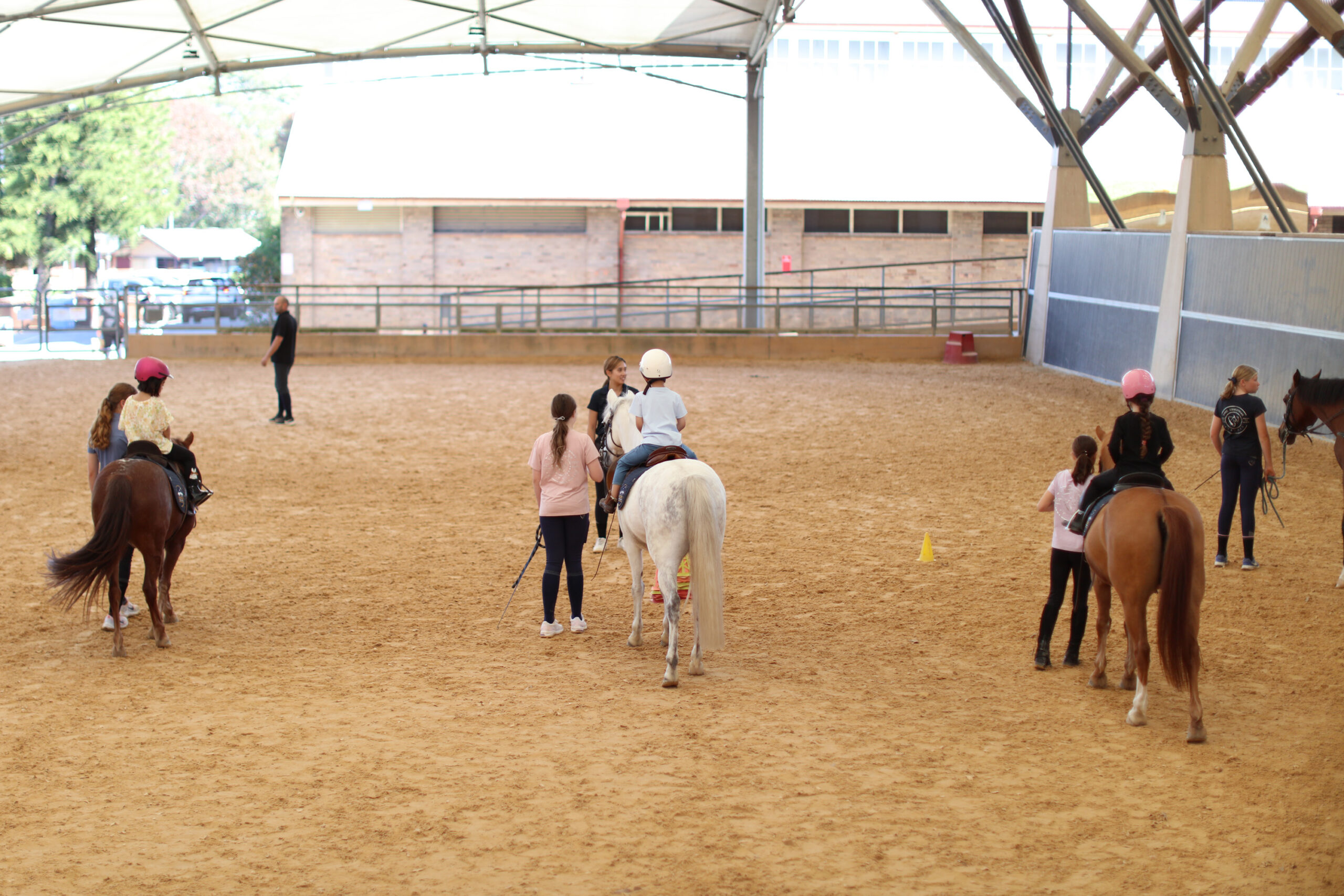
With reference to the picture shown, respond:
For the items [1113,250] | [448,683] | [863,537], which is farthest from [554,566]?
[1113,250]

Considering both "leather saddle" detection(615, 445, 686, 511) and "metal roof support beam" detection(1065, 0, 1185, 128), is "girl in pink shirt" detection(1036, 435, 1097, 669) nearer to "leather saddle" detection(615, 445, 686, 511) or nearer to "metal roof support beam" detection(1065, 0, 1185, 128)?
"leather saddle" detection(615, 445, 686, 511)

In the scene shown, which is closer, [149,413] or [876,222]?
[149,413]

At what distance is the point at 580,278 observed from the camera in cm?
3434

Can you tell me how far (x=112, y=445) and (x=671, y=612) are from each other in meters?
4.16

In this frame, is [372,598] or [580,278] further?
[580,278]

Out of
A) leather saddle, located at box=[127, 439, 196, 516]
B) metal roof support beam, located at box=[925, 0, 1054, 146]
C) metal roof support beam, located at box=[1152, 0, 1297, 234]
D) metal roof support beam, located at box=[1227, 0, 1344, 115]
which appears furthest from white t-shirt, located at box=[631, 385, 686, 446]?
metal roof support beam, located at box=[925, 0, 1054, 146]

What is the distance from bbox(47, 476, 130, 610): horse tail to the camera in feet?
23.4

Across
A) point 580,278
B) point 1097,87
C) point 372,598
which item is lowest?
point 372,598

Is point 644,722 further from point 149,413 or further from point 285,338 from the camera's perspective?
point 285,338

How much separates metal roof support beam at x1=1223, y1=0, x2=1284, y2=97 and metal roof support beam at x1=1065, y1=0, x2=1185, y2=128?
2.80 ft

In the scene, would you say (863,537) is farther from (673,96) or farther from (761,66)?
(673,96)

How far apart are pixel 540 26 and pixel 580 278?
973 cm

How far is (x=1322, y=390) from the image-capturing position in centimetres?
895

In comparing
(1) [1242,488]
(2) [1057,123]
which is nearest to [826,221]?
(2) [1057,123]
